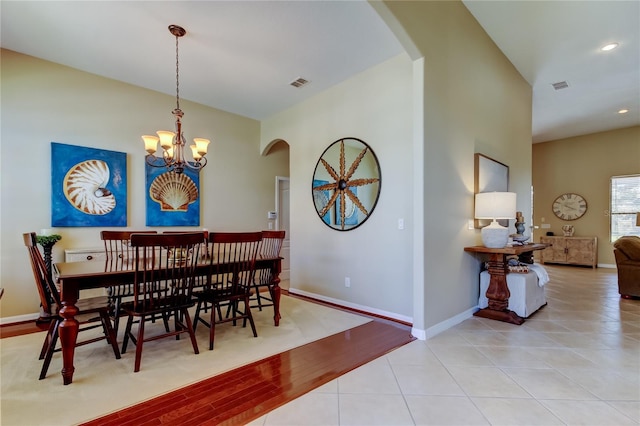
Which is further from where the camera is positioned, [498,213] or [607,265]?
[607,265]

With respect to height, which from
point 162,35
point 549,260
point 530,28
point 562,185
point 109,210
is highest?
point 530,28

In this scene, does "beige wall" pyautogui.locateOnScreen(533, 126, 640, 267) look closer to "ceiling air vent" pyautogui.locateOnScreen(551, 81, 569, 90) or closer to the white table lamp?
"ceiling air vent" pyautogui.locateOnScreen(551, 81, 569, 90)

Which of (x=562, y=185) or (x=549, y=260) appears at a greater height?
(x=562, y=185)

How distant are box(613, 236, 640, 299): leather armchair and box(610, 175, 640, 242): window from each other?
137 inches

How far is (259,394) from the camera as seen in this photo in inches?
74.1

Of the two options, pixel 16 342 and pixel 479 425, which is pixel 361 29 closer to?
pixel 479 425

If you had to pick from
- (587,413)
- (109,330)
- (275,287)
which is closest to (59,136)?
(109,330)

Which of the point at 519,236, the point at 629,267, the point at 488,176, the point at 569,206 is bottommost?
the point at 629,267

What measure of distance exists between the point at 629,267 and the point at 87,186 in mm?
7573

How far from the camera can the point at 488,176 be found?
3693 millimetres

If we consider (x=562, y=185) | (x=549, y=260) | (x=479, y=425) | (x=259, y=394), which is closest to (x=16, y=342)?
(x=259, y=394)

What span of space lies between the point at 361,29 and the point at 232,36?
1343 mm

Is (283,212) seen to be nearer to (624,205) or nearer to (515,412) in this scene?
(515,412)

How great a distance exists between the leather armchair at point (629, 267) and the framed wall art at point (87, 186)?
719 centimetres
